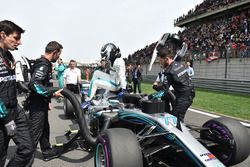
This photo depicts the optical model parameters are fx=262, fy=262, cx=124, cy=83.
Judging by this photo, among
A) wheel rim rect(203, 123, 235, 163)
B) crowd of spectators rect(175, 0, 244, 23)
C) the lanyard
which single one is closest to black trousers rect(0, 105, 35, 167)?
the lanyard

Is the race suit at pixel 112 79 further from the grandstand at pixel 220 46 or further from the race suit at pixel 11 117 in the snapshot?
the grandstand at pixel 220 46

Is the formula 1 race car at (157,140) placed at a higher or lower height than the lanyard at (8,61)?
lower

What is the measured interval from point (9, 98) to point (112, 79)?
8.90 feet

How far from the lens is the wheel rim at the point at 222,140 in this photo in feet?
10.6

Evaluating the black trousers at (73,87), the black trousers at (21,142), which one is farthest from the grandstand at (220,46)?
the black trousers at (21,142)

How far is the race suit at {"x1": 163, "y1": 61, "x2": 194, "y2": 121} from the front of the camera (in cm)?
399

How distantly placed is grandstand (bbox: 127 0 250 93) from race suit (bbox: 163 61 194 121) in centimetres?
969

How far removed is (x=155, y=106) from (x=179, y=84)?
3.20 feet

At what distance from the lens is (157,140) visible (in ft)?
10.5

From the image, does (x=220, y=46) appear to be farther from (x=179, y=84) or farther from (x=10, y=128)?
(x=10, y=128)

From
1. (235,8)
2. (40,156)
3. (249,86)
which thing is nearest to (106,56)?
(40,156)

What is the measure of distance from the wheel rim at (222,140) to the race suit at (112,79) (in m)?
2.03

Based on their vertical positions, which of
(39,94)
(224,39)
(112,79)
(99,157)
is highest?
(224,39)

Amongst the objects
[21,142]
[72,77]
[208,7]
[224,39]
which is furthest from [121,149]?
[208,7]
